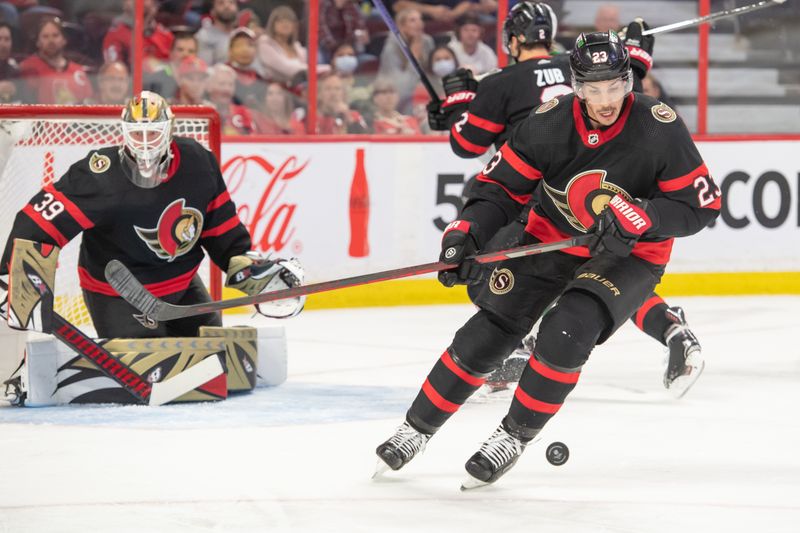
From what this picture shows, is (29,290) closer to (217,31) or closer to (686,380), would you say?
(686,380)

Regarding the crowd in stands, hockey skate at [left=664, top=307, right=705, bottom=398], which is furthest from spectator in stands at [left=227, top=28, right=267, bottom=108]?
hockey skate at [left=664, top=307, right=705, bottom=398]

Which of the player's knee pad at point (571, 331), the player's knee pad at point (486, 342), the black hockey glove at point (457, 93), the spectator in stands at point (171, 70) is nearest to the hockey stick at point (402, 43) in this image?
the black hockey glove at point (457, 93)

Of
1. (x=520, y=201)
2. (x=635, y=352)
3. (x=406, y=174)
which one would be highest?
(x=520, y=201)

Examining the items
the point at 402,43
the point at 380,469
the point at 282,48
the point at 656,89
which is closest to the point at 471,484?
the point at 380,469

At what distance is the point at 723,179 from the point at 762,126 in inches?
14.8

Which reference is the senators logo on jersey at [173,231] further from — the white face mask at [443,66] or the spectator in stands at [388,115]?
the white face mask at [443,66]

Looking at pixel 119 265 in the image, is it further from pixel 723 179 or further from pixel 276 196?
pixel 723 179

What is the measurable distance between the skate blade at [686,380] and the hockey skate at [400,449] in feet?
3.65

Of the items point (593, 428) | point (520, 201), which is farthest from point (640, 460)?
point (520, 201)

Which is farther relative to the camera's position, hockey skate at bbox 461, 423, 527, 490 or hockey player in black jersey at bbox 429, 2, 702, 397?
hockey player in black jersey at bbox 429, 2, 702, 397

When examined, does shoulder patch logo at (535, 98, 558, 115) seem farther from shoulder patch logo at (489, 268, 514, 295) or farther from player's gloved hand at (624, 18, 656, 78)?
player's gloved hand at (624, 18, 656, 78)

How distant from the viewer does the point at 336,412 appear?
13.4 ft

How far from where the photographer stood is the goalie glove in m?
4.29

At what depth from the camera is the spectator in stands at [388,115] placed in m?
6.50
